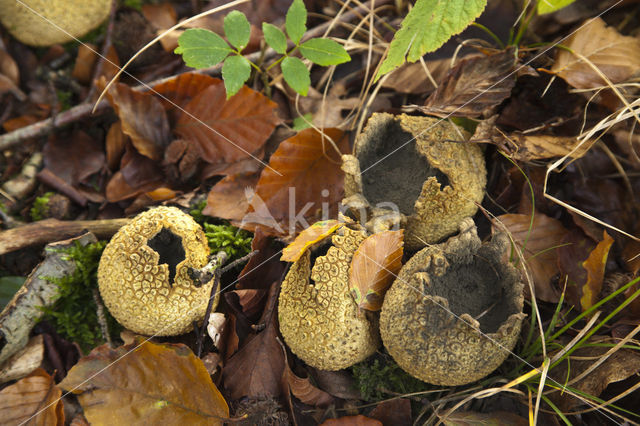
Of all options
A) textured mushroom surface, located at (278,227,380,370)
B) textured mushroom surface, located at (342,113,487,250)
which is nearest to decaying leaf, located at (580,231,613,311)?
textured mushroom surface, located at (342,113,487,250)

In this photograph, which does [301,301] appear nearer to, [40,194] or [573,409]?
[573,409]

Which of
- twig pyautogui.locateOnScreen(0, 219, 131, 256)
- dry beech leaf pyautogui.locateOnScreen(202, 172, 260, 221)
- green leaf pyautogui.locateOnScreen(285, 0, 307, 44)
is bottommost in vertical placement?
twig pyautogui.locateOnScreen(0, 219, 131, 256)

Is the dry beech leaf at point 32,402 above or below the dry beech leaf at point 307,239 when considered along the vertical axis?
below

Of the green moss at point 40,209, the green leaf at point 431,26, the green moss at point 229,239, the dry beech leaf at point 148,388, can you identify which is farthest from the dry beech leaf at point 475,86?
the green moss at point 40,209

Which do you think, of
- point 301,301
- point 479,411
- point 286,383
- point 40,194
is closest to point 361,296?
point 301,301

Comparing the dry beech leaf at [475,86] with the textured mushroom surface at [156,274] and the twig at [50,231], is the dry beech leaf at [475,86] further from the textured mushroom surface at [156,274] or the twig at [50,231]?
the twig at [50,231]

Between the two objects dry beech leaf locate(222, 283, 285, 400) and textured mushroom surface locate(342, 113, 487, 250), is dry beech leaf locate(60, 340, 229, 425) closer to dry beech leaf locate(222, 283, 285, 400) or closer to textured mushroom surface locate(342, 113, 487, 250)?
dry beech leaf locate(222, 283, 285, 400)
